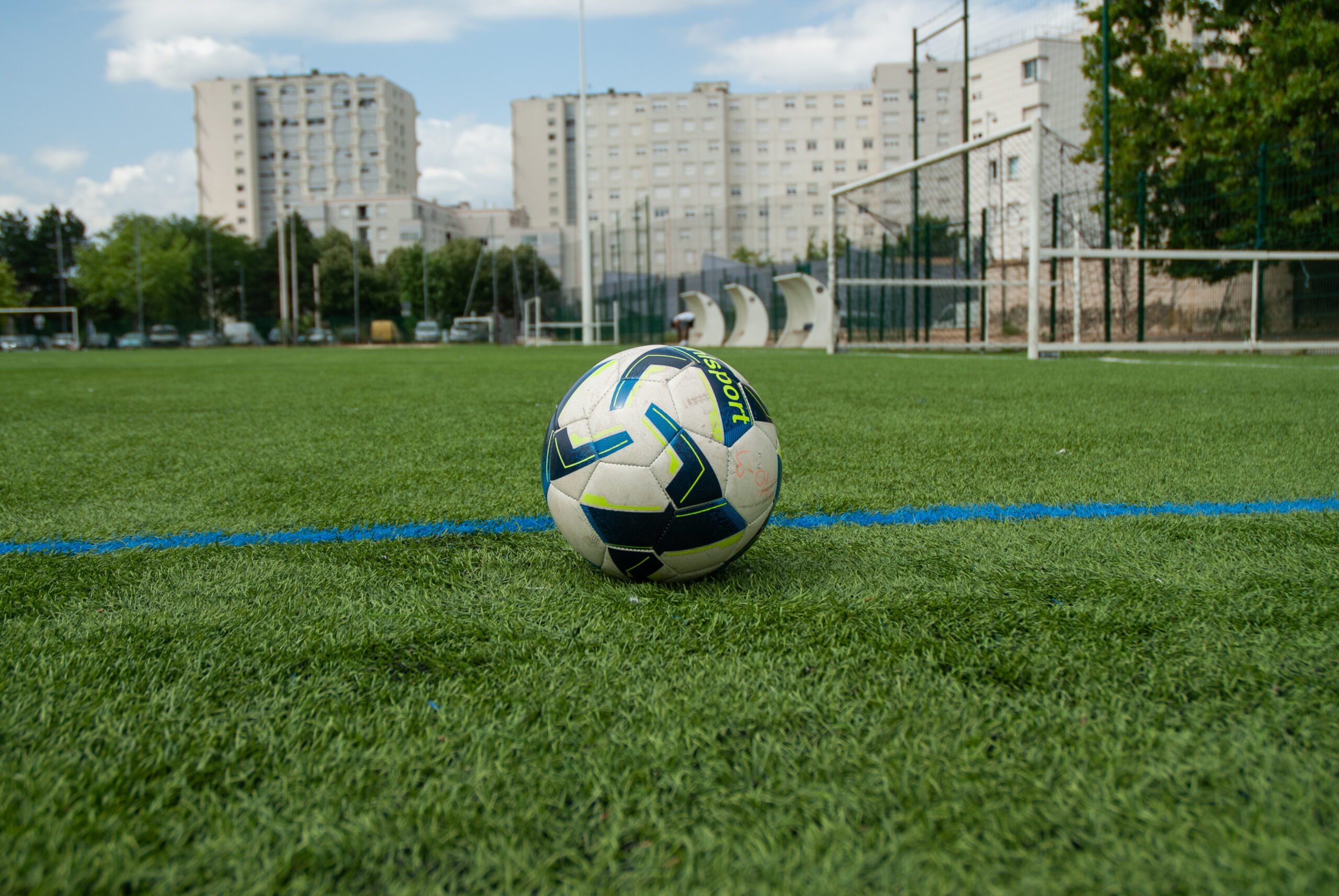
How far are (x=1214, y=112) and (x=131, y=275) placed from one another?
55364mm

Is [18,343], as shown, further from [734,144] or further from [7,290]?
[734,144]

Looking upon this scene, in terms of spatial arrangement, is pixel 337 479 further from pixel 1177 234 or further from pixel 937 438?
pixel 1177 234

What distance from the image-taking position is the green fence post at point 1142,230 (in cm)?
1330

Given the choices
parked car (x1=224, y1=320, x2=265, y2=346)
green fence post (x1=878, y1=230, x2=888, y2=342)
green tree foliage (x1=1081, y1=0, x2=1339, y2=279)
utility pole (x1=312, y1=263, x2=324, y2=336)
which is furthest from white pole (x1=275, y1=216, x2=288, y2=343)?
green tree foliage (x1=1081, y1=0, x2=1339, y2=279)

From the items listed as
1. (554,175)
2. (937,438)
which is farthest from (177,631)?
(554,175)

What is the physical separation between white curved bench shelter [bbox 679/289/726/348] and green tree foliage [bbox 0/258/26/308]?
141ft

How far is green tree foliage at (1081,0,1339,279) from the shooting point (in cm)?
1340

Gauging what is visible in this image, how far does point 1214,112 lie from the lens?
54.5 feet

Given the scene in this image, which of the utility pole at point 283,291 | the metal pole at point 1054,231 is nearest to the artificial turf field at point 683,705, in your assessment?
the metal pole at point 1054,231

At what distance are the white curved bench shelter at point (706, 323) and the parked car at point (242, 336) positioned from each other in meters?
29.6

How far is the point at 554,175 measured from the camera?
296ft

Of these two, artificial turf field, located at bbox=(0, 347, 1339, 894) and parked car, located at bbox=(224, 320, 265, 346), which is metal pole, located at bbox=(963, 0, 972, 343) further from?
parked car, located at bbox=(224, 320, 265, 346)

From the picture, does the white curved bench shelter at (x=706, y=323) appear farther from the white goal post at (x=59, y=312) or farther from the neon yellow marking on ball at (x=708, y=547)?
the white goal post at (x=59, y=312)

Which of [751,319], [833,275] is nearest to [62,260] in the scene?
[751,319]
